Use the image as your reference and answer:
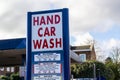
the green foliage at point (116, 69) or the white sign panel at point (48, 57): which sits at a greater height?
the green foliage at point (116, 69)

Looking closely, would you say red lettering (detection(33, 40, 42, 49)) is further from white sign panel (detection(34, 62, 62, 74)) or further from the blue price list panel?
white sign panel (detection(34, 62, 62, 74))

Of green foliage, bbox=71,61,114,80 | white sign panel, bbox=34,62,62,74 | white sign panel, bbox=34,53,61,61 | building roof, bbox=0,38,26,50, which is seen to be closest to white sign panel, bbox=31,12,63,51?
white sign panel, bbox=34,53,61,61

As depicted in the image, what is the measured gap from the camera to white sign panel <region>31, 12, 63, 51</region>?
11852 mm

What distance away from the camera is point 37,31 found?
39.8 ft

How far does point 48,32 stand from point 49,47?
501 mm

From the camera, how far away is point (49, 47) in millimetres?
11883

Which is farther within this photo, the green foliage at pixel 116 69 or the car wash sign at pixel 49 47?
the green foliage at pixel 116 69

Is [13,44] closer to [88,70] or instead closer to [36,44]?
[36,44]

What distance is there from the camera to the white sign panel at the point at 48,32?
11.9m

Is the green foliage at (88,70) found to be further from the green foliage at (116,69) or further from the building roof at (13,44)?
the building roof at (13,44)

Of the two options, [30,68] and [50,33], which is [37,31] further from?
[30,68]

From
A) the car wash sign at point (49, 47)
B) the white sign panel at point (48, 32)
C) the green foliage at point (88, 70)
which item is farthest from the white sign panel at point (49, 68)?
the green foliage at point (88, 70)

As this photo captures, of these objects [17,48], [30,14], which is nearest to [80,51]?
[17,48]

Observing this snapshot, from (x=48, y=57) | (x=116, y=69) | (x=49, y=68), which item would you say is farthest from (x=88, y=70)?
(x=49, y=68)
